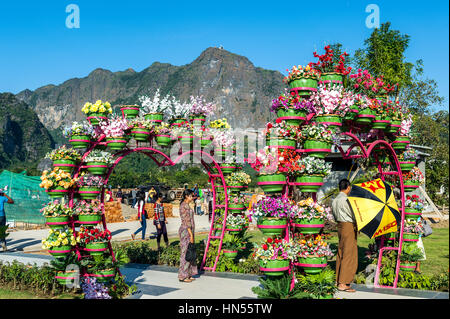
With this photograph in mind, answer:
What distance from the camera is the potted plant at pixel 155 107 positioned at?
872cm

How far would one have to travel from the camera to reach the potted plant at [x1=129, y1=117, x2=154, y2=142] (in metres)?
8.41

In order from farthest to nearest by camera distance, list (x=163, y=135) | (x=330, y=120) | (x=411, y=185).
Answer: (x=411, y=185) < (x=163, y=135) < (x=330, y=120)

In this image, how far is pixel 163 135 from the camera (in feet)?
28.9

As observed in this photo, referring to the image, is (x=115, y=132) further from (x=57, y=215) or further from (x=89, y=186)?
(x=57, y=215)

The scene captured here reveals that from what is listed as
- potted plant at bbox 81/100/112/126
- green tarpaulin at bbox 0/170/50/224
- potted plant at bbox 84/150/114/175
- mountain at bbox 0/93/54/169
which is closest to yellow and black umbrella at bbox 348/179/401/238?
potted plant at bbox 84/150/114/175

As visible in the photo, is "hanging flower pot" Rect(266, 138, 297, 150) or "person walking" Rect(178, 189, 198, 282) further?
"person walking" Rect(178, 189, 198, 282)

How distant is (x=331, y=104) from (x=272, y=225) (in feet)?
7.25

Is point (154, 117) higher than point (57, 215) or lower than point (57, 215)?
higher

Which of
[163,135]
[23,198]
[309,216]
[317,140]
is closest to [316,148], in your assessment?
[317,140]

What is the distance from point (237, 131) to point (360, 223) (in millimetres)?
3709

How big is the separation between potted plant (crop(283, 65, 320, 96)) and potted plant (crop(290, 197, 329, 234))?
1.82 m

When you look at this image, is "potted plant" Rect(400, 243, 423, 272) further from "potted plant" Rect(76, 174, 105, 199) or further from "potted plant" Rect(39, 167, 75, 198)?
"potted plant" Rect(39, 167, 75, 198)

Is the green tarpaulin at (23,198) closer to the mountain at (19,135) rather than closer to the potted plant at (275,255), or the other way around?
the potted plant at (275,255)
